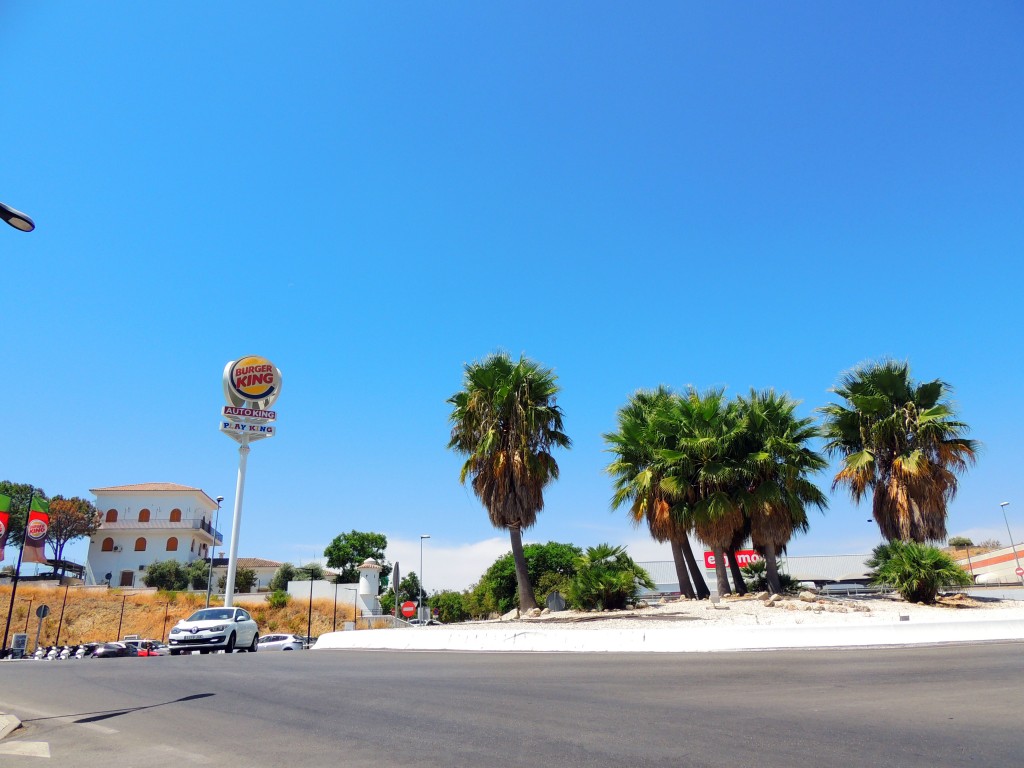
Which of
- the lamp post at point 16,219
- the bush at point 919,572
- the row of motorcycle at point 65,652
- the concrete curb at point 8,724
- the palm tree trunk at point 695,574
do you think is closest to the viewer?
the concrete curb at point 8,724

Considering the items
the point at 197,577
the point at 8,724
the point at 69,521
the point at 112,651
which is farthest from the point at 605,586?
the point at 69,521

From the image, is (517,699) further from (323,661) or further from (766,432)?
(766,432)

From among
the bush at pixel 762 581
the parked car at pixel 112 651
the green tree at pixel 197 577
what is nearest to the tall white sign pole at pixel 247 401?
the parked car at pixel 112 651

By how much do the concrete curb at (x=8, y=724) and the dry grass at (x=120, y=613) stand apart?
4513cm

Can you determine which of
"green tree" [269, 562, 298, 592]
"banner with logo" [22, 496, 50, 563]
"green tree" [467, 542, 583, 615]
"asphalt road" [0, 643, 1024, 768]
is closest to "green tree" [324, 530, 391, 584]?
"green tree" [269, 562, 298, 592]

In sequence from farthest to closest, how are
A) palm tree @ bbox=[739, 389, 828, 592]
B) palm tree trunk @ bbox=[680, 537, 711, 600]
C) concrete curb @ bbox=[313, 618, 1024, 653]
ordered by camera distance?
palm tree trunk @ bbox=[680, 537, 711, 600]
palm tree @ bbox=[739, 389, 828, 592]
concrete curb @ bbox=[313, 618, 1024, 653]

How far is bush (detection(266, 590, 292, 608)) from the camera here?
5381 cm

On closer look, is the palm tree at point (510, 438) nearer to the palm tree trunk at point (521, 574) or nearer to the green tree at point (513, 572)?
the palm tree trunk at point (521, 574)

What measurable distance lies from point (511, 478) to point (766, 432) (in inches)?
380

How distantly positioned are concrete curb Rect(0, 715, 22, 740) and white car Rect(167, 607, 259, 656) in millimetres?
11563

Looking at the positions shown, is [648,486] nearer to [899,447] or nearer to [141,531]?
[899,447]

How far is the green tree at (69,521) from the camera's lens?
6744 cm

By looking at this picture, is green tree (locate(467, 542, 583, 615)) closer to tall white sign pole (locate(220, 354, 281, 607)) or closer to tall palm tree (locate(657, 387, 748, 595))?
tall white sign pole (locate(220, 354, 281, 607))

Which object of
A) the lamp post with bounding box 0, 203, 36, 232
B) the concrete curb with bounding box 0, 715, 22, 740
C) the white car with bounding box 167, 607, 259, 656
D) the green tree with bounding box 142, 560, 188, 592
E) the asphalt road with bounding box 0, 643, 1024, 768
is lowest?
the asphalt road with bounding box 0, 643, 1024, 768
